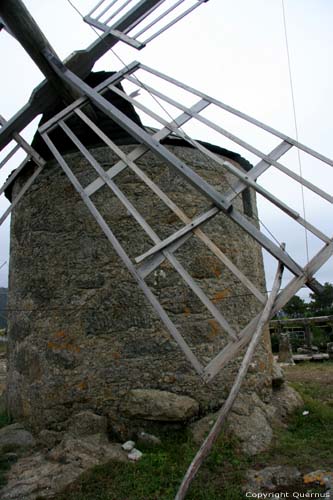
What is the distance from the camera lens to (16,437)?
12.9ft

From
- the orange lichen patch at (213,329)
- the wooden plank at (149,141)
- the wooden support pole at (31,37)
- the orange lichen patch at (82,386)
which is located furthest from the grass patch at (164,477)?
the wooden support pole at (31,37)

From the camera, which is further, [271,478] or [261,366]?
[261,366]

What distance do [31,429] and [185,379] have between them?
1.83 metres

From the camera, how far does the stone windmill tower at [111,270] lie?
3816mm

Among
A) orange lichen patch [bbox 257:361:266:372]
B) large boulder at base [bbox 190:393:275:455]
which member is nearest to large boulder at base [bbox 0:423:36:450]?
large boulder at base [bbox 190:393:275:455]

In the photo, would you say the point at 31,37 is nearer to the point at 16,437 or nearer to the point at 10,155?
the point at 10,155

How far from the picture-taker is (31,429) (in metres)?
4.09

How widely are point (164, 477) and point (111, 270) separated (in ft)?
6.86

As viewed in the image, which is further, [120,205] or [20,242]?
[20,242]


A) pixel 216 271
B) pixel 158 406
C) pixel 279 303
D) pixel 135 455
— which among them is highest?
pixel 216 271

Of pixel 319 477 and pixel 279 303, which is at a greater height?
pixel 279 303

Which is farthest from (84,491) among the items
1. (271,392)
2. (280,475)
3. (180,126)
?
(180,126)

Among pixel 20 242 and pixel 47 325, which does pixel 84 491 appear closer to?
pixel 47 325

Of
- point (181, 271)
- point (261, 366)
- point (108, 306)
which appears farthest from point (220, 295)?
point (181, 271)
